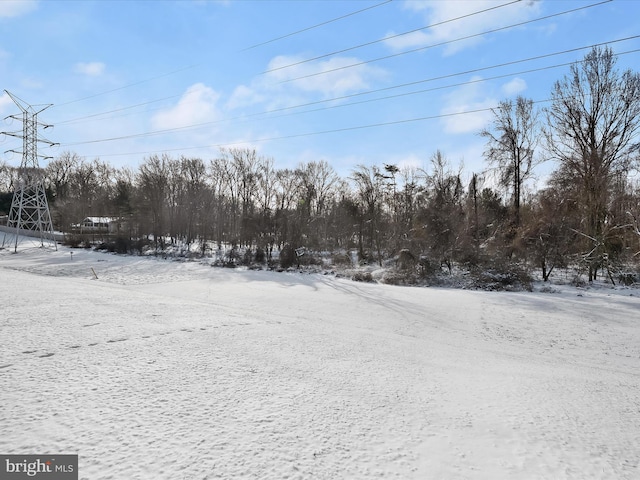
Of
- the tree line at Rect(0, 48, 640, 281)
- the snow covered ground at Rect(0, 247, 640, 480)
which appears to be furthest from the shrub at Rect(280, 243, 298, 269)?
the snow covered ground at Rect(0, 247, 640, 480)

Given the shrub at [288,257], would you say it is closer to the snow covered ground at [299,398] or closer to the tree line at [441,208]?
the tree line at [441,208]

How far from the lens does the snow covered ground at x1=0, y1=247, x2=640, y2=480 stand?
9.30ft

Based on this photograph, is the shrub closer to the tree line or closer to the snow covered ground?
the tree line

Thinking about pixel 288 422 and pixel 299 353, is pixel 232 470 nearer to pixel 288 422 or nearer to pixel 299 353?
pixel 288 422

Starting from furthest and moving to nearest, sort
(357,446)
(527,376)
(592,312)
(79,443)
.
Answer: (592,312), (527,376), (357,446), (79,443)

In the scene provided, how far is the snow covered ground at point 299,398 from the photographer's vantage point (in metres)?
2.84

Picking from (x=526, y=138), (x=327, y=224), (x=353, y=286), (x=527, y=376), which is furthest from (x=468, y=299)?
(x=327, y=224)

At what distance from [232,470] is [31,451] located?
5.33 ft

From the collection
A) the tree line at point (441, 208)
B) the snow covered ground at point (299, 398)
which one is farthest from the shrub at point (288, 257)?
the snow covered ground at point (299, 398)

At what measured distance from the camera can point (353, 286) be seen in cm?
1783

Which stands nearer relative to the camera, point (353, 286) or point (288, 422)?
point (288, 422)

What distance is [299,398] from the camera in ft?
12.9

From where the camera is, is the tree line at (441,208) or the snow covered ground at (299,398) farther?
the tree line at (441,208)

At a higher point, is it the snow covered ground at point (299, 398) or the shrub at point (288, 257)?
the shrub at point (288, 257)
